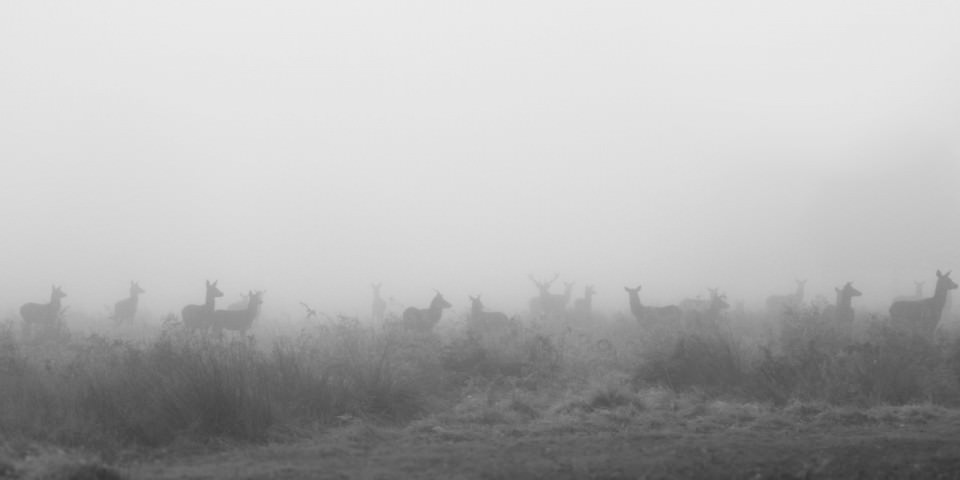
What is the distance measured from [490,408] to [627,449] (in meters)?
3.36

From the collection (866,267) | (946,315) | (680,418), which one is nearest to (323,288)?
(866,267)

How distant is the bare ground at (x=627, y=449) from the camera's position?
9227mm

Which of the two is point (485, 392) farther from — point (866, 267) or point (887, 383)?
point (866, 267)

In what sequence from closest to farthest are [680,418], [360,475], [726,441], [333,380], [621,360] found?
[360,475], [726,441], [680,418], [333,380], [621,360]

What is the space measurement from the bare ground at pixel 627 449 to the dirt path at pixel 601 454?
1cm

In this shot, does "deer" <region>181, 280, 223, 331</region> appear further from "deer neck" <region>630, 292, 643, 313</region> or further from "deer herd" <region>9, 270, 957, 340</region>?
"deer neck" <region>630, 292, 643, 313</region>

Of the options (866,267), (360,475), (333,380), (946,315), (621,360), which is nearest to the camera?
(360,475)

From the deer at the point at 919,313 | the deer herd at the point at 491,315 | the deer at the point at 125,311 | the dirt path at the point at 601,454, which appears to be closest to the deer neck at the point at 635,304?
the deer herd at the point at 491,315

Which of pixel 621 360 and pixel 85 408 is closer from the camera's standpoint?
pixel 85 408

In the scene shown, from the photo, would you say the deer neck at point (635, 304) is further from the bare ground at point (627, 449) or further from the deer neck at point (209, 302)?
the bare ground at point (627, 449)

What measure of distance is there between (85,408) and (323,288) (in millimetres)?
66266

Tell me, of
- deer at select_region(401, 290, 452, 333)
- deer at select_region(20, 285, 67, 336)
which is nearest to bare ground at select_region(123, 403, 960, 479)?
deer at select_region(401, 290, 452, 333)

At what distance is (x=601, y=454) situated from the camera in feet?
33.2

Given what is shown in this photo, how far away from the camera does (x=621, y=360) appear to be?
58.5ft
